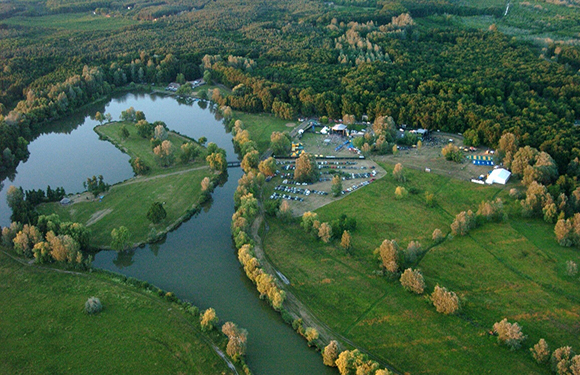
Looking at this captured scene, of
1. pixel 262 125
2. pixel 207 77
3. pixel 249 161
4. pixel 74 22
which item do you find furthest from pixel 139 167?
pixel 74 22

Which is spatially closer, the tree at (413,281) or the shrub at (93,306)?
the shrub at (93,306)

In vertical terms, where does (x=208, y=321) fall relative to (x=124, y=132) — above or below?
below

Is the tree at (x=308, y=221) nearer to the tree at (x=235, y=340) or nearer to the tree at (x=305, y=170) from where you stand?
the tree at (x=305, y=170)

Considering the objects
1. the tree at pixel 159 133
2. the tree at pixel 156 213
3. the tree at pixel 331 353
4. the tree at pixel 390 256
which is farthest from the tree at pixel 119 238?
the tree at pixel 159 133

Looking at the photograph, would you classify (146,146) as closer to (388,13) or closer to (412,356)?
(412,356)

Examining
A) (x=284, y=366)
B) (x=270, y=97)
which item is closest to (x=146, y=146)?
(x=270, y=97)

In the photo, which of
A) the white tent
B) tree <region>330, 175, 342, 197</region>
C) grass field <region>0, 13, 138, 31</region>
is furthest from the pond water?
grass field <region>0, 13, 138, 31</region>

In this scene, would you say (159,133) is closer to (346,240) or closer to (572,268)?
(346,240)
